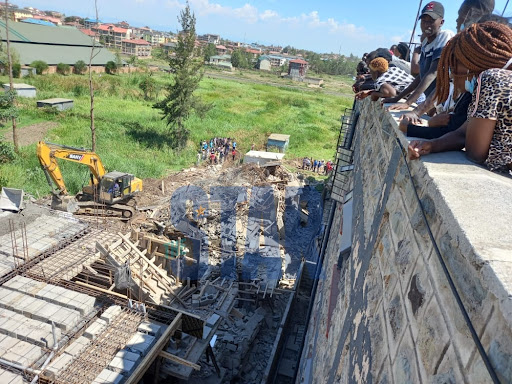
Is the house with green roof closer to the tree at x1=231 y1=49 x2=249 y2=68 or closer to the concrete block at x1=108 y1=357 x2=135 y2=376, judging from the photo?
the concrete block at x1=108 y1=357 x2=135 y2=376

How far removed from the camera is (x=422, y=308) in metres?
1.70

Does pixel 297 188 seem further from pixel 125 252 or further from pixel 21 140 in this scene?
pixel 21 140

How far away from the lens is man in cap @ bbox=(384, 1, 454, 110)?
389 centimetres

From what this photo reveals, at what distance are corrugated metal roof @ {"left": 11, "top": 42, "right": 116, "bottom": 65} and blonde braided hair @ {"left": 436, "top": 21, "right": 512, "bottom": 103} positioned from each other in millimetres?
41806

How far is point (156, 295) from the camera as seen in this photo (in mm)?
9766

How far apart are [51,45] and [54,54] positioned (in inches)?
139

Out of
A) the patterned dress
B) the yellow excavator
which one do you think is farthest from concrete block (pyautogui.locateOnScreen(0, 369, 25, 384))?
the yellow excavator

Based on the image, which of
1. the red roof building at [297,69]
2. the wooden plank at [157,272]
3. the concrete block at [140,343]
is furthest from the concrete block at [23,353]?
the red roof building at [297,69]

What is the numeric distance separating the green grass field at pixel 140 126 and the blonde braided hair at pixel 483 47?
1734 cm

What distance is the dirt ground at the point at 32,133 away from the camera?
71.2ft

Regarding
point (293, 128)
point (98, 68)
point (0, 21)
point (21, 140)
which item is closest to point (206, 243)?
point (21, 140)

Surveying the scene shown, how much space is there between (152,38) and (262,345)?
132m

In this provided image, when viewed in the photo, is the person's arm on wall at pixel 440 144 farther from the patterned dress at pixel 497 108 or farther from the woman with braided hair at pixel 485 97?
the patterned dress at pixel 497 108

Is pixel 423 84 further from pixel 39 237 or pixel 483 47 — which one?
pixel 39 237
